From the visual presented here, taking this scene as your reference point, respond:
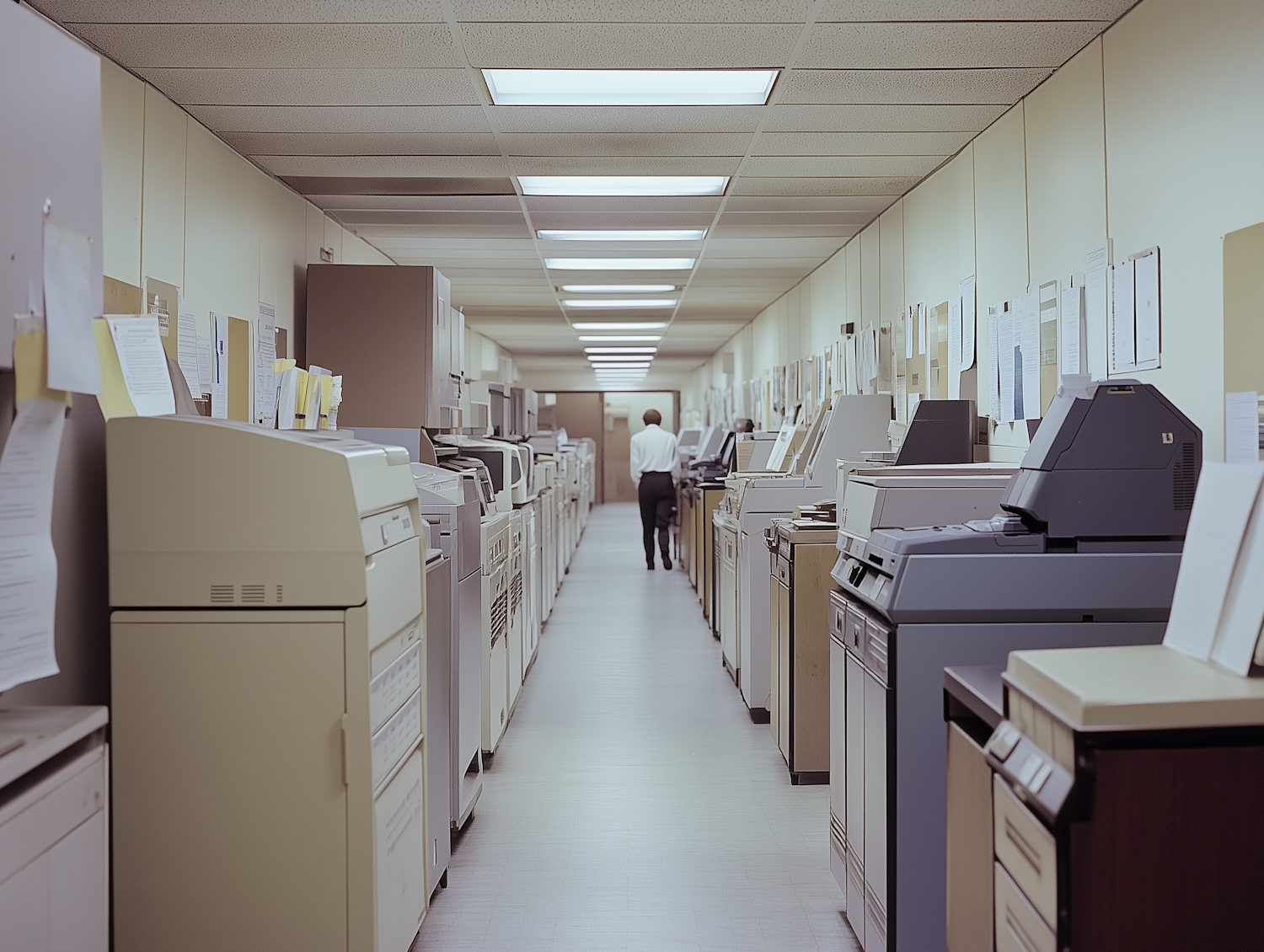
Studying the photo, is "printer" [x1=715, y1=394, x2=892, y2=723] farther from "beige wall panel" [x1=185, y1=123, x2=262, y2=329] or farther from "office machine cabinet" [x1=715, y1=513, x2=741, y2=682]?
"beige wall panel" [x1=185, y1=123, x2=262, y2=329]

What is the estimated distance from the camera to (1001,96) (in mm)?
3918

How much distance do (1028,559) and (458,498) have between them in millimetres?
1913

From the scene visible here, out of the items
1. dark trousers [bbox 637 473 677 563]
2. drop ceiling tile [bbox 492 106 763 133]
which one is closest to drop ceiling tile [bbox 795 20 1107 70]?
drop ceiling tile [bbox 492 106 763 133]

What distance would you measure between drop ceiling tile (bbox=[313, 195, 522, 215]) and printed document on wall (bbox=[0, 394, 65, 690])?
4168 mm

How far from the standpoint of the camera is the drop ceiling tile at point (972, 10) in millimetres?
3041

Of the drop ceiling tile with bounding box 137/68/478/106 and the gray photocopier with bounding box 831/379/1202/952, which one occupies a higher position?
the drop ceiling tile with bounding box 137/68/478/106

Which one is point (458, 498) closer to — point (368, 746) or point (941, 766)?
point (368, 746)

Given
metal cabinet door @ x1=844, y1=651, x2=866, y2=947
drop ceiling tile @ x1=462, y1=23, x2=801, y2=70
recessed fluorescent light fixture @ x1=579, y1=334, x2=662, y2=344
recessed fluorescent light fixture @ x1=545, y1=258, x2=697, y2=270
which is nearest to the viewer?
metal cabinet door @ x1=844, y1=651, x2=866, y2=947

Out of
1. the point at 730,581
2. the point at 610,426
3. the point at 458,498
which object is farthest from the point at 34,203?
the point at 610,426

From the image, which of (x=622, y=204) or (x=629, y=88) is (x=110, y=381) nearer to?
(x=629, y=88)

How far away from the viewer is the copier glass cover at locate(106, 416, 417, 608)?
6.30 ft

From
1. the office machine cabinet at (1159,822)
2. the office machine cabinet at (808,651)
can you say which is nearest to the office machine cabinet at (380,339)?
the office machine cabinet at (808,651)

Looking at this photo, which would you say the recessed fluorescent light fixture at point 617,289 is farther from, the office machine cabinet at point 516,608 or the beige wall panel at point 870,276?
the office machine cabinet at point 516,608

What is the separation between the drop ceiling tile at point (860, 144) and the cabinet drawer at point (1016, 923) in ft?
11.5
